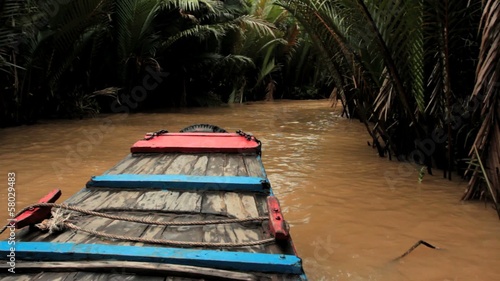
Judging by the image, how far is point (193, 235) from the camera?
1.61 metres

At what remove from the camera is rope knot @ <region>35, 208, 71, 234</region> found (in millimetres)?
1600

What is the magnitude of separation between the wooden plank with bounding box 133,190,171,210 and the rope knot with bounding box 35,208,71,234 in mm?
335

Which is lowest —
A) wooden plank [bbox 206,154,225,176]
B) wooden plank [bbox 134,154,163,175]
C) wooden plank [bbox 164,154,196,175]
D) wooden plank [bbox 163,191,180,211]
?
wooden plank [bbox 134,154,163,175]

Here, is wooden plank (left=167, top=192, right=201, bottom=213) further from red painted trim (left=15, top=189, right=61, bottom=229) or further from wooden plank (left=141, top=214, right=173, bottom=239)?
red painted trim (left=15, top=189, right=61, bottom=229)

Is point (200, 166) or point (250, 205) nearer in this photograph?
point (250, 205)

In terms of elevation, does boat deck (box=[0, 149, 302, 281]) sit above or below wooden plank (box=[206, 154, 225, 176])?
below

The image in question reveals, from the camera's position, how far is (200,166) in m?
2.70

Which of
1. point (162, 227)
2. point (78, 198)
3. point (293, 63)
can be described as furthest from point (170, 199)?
point (293, 63)

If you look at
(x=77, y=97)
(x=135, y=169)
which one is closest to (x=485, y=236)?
(x=135, y=169)

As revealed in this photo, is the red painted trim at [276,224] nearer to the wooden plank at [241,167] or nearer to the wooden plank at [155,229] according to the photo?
the wooden plank at [155,229]

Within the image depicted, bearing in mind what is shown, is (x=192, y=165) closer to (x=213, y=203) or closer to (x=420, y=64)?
(x=213, y=203)

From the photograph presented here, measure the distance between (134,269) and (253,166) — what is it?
4.67 feet

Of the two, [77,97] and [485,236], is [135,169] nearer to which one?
[485,236]

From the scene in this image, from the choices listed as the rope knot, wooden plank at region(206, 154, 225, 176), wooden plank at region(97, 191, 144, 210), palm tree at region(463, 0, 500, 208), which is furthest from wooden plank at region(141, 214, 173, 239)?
palm tree at region(463, 0, 500, 208)
